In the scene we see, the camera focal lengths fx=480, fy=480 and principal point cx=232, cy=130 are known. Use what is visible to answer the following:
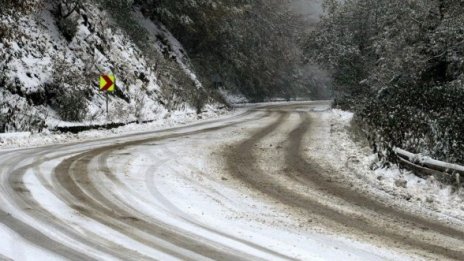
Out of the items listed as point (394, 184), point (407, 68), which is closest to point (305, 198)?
point (394, 184)

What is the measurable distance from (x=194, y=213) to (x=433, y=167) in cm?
514

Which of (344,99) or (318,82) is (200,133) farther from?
(318,82)

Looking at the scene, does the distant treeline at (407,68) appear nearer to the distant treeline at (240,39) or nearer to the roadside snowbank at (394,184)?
the roadside snowbank at (394,184)

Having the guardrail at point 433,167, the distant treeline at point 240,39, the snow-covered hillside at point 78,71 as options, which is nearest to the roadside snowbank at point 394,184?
the guardrail at point 433,167

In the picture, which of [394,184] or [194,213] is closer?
[194,213]

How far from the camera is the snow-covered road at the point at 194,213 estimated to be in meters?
5.11

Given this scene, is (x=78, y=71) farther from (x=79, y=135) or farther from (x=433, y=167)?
(x=433, y=167)

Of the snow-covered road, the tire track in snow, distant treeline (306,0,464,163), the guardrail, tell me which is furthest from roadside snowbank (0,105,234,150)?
the guardrail

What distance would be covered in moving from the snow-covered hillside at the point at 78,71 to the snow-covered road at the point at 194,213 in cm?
542

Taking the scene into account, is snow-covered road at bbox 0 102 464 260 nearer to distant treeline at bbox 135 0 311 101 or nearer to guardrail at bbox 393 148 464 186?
guardrail at bbox 393 148 464 186

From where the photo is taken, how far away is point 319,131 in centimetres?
1866

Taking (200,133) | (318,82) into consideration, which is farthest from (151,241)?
(318,82)

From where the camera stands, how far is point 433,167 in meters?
9.21

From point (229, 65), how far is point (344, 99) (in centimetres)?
1070
